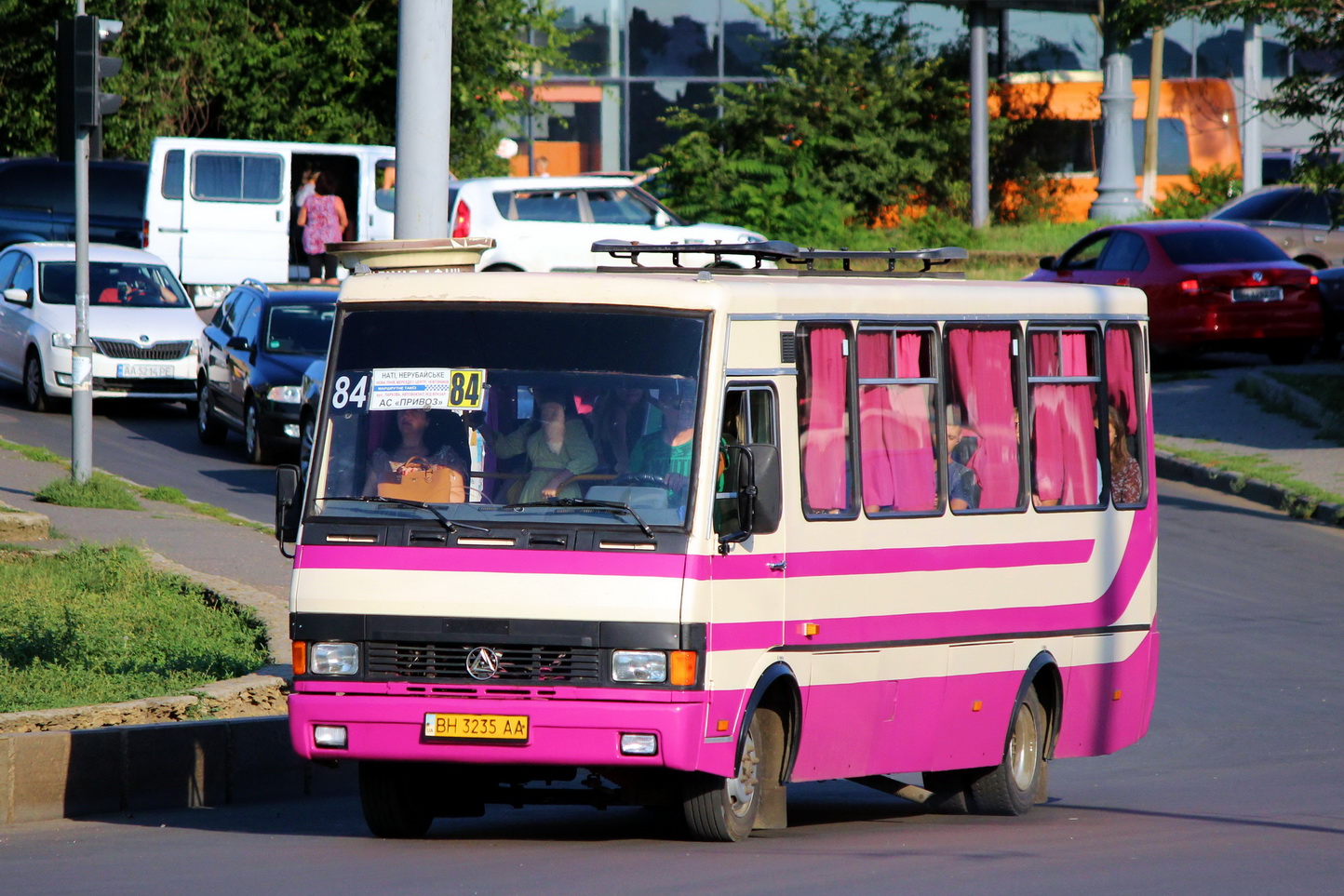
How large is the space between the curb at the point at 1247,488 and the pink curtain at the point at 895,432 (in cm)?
976

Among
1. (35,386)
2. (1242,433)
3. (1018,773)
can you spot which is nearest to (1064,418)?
(1018,773)

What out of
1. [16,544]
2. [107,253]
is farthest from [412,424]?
[107,253]

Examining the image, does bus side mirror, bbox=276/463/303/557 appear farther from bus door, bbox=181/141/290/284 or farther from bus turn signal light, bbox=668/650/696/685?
bus door, bbox=181/141/290/284

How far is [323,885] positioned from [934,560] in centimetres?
326

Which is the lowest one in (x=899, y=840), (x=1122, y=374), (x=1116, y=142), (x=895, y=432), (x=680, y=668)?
(x=899, y=840)

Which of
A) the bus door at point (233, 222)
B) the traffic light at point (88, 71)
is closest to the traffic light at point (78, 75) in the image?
the traffic light at point (88, 71)

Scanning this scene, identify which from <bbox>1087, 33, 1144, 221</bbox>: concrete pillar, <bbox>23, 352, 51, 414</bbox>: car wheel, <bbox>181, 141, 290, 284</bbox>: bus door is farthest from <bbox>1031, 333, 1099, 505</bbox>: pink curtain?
<bbox>1087, 33, 1144, 221</bbox>: concrete pillar

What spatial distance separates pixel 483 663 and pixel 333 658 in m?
0.62

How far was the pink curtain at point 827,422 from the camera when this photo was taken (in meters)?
8.79

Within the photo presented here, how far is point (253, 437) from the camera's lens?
21.4m

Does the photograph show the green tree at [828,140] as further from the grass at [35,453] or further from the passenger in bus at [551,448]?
the passenger in bus at [551,448]

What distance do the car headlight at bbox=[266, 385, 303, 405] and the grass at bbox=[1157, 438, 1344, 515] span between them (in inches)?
341

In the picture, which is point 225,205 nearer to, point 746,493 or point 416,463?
point 416,463

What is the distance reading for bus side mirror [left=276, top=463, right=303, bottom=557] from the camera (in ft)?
28.1
